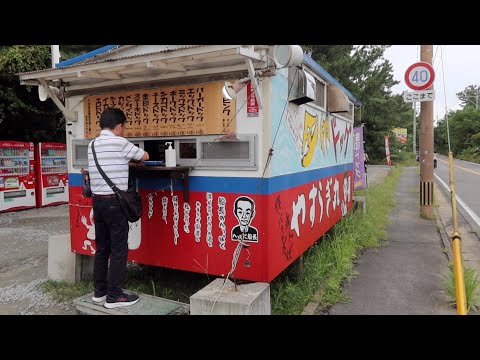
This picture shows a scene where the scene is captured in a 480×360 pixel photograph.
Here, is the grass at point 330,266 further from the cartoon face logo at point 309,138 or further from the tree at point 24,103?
the tree at point 24,103

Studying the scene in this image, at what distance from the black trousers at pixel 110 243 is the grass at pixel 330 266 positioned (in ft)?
6.02

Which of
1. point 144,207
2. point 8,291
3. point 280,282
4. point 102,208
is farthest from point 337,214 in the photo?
point 8,291

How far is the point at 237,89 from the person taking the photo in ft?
13.8

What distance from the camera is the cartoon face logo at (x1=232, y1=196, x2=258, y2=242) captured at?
167 inches

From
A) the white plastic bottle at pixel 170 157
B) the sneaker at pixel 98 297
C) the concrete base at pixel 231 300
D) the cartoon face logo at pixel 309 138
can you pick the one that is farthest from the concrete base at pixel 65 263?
the cartoon face logo at pixel 309 138

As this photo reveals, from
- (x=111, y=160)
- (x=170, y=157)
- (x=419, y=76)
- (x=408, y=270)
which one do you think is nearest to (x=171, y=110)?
(x=170, y=157)

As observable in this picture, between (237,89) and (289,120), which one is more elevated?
(237,89)

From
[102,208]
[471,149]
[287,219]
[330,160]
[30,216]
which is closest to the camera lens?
[102,208]

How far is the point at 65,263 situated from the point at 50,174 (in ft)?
26.0

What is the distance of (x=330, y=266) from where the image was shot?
582 centimetres

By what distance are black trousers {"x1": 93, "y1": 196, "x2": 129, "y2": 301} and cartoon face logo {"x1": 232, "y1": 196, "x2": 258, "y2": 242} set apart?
1233 millimetres

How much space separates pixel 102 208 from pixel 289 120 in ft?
8.01

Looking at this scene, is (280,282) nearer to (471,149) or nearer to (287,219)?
(287,219)

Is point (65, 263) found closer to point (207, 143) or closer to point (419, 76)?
point (207, 143)
